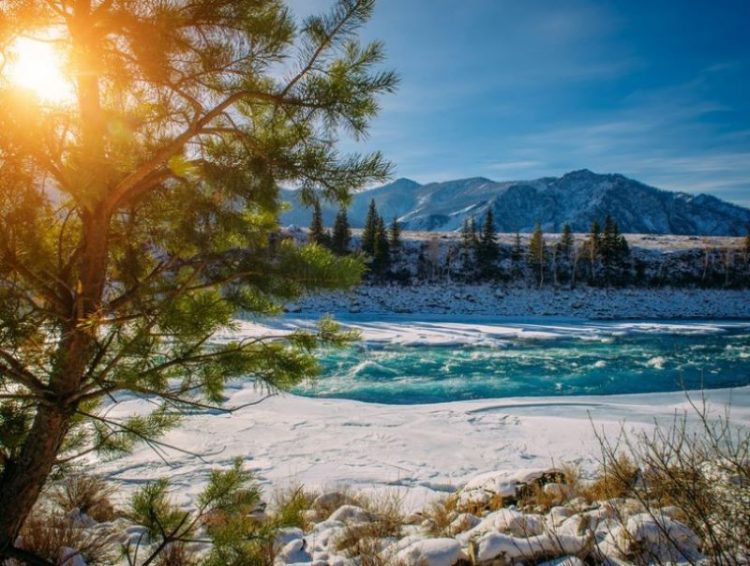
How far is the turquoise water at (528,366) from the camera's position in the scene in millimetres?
13672

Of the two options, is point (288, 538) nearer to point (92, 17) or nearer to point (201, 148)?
point (201, 148)

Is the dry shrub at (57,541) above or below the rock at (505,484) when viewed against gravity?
above

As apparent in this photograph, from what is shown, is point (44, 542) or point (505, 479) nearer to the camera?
point (44, 542)

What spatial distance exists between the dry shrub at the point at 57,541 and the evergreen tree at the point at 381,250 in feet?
139

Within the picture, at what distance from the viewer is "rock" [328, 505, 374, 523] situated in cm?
462

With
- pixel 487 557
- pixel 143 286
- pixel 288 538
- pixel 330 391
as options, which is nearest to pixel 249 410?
pixel 330 391

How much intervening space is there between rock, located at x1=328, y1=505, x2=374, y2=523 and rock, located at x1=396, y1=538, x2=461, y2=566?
40.3 inches

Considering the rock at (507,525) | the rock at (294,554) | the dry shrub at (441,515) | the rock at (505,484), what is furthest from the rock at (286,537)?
the rock at (505,484)

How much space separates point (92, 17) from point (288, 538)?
173 inches

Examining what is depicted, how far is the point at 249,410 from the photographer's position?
1055cm

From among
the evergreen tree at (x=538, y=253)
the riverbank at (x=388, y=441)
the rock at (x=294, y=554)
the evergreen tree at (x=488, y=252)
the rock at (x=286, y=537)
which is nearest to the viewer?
the rock at (x=294, y=554)

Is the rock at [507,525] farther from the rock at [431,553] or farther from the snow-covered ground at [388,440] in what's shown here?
the snow-covered ground at [388,440]

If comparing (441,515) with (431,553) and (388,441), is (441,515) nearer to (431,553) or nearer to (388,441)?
(431,553)

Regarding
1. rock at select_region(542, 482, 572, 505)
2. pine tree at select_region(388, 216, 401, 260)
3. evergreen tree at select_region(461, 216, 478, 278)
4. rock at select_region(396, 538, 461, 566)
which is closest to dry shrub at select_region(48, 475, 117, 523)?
rock at select_region(396, 538, 461, 566)
